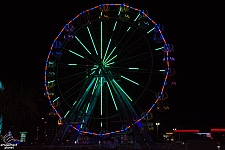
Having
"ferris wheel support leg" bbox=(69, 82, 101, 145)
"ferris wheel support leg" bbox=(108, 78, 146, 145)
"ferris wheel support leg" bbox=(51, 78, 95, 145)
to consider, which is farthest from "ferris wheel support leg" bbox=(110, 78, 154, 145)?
"ferris wheel support leg" bbox=(51, 78, 95, 145)

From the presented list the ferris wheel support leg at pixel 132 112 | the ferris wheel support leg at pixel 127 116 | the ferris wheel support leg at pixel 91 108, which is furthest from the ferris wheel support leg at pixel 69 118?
the ferris wheel support leg at pixel 132 112

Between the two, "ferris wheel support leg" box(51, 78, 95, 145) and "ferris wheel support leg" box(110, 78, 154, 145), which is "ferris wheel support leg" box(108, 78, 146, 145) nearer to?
"ferris wheel support leg" box(110, 78, 154, 145)

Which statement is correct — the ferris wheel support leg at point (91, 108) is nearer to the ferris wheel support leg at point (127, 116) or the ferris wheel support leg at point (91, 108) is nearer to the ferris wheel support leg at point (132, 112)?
the ferris wheel support leg at point (127, 116)

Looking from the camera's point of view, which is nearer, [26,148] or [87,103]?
[26,148]

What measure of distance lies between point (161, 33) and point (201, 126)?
42329 mm

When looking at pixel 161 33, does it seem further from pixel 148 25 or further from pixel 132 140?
pixel 132 140

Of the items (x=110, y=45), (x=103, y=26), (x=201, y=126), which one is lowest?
(x=201, y=126)

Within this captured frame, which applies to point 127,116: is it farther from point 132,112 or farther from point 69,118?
point 69,118

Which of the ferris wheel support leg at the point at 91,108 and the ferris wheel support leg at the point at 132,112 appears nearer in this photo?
the ferris wheel support leg at the point at 132,112

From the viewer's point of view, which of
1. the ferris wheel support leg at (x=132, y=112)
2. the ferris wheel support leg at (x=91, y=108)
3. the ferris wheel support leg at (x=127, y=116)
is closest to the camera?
the ferris wheel support leg at (x=127, y=116)

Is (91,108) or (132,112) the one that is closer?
(132,112)

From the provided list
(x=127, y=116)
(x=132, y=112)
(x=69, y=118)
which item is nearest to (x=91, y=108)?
(x=69, y=118)

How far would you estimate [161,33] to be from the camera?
73.7 feet

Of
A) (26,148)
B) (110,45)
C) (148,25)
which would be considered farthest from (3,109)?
(148,25)
